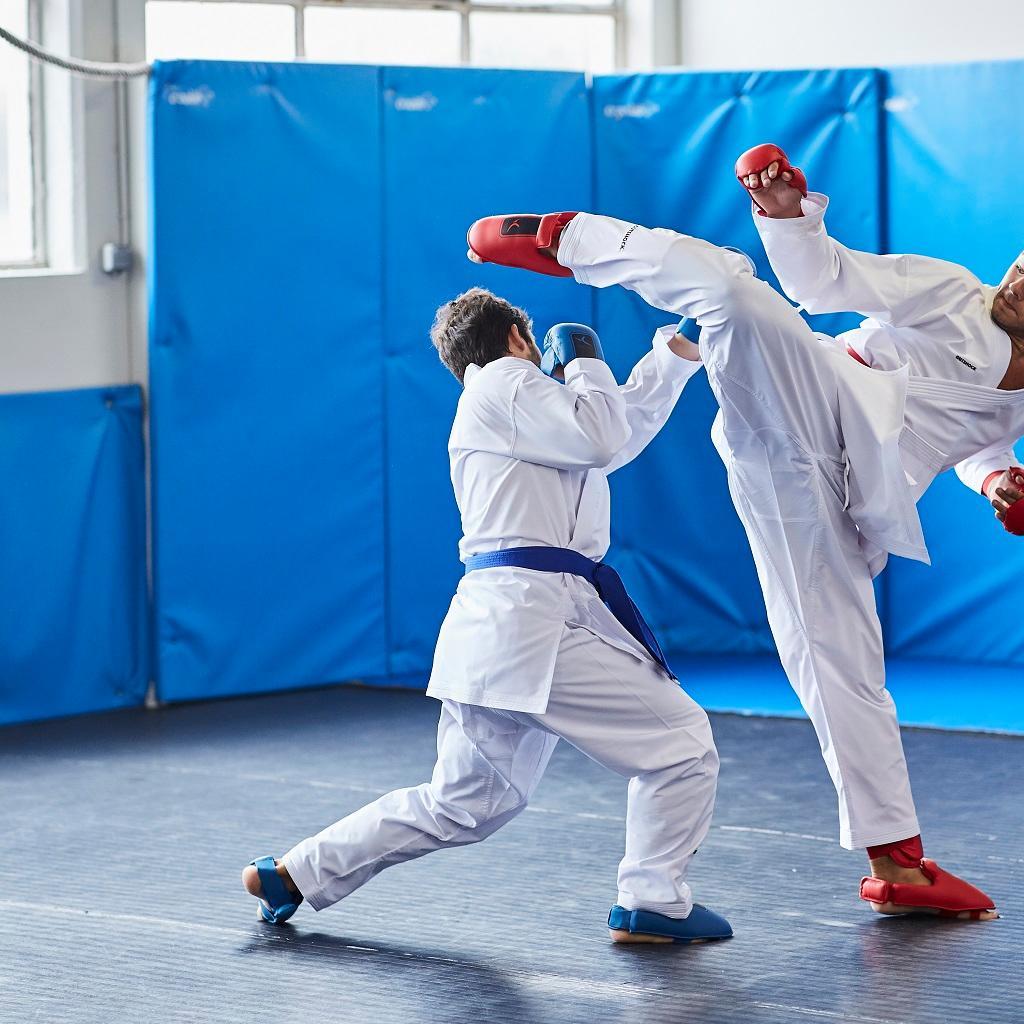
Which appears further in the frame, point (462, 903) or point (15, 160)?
point (15, 160)

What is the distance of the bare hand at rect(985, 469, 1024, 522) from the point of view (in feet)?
11.2

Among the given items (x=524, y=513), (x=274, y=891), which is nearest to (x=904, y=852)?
(x=524, y=513)

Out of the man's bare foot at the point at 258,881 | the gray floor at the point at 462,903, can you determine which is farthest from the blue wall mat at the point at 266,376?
the man's bare foot at the point at 258,881

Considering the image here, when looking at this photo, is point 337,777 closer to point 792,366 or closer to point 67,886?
point 67,886

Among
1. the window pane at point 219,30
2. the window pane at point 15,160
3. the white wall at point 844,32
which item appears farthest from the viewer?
the white wall at point 844,32

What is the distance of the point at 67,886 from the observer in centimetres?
380

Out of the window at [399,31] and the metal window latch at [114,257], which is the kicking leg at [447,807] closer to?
the metal window latch at [114,257]

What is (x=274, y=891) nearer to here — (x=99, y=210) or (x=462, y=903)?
(x=462, y=903)

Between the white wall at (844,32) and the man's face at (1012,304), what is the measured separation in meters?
3.08

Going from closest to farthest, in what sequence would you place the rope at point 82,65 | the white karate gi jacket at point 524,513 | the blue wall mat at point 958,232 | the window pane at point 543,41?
the white karate gi jacket at point 524,513 → the rope at point 82,65 → the blue wall mat at point 958,232 → the window pane at point 543,41

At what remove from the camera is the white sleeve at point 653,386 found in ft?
11.3

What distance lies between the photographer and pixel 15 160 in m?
5.79

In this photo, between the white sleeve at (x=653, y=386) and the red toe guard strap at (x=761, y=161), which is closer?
the red toe guard strap at (x=761, y=161)

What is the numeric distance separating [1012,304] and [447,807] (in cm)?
151
